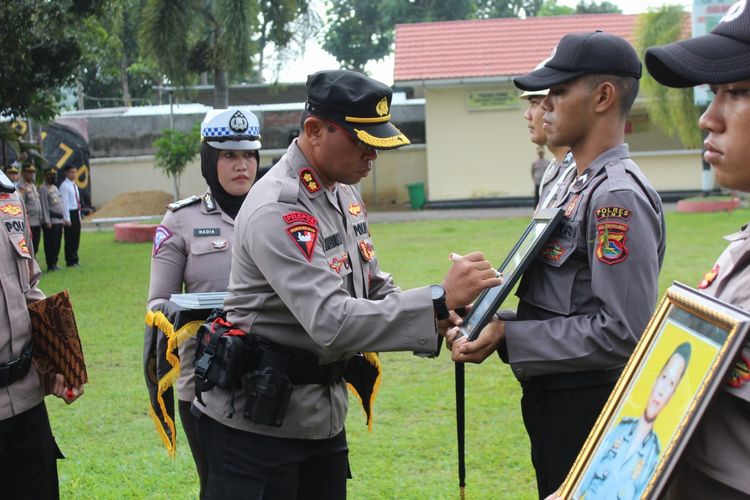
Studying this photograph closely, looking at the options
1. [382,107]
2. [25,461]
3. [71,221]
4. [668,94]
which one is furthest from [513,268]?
[668,94]

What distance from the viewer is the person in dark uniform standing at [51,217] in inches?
601

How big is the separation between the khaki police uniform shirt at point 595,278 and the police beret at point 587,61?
25cm

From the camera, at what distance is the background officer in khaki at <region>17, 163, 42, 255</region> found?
14.0 meters

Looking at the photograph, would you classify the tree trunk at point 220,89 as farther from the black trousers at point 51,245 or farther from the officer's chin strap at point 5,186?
the officer's chin strap at point 5,186

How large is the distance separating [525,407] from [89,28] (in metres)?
13.8

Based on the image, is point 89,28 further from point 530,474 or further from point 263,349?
point 263,349

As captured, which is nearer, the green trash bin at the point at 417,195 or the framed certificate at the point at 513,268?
the framed certificate at the point at 513,268

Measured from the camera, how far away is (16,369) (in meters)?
3.29

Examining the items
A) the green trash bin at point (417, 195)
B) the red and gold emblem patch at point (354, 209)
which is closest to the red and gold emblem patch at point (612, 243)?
the red and gold emblem patch at point (354, 209)

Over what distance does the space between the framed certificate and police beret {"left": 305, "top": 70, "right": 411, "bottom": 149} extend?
487mm

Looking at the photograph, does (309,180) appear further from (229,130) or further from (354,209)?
(229,130)

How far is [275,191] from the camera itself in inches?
106

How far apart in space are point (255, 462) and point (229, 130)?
179 centimetres

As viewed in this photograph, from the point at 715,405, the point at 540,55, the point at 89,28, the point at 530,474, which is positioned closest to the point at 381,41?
the point at 540,55
